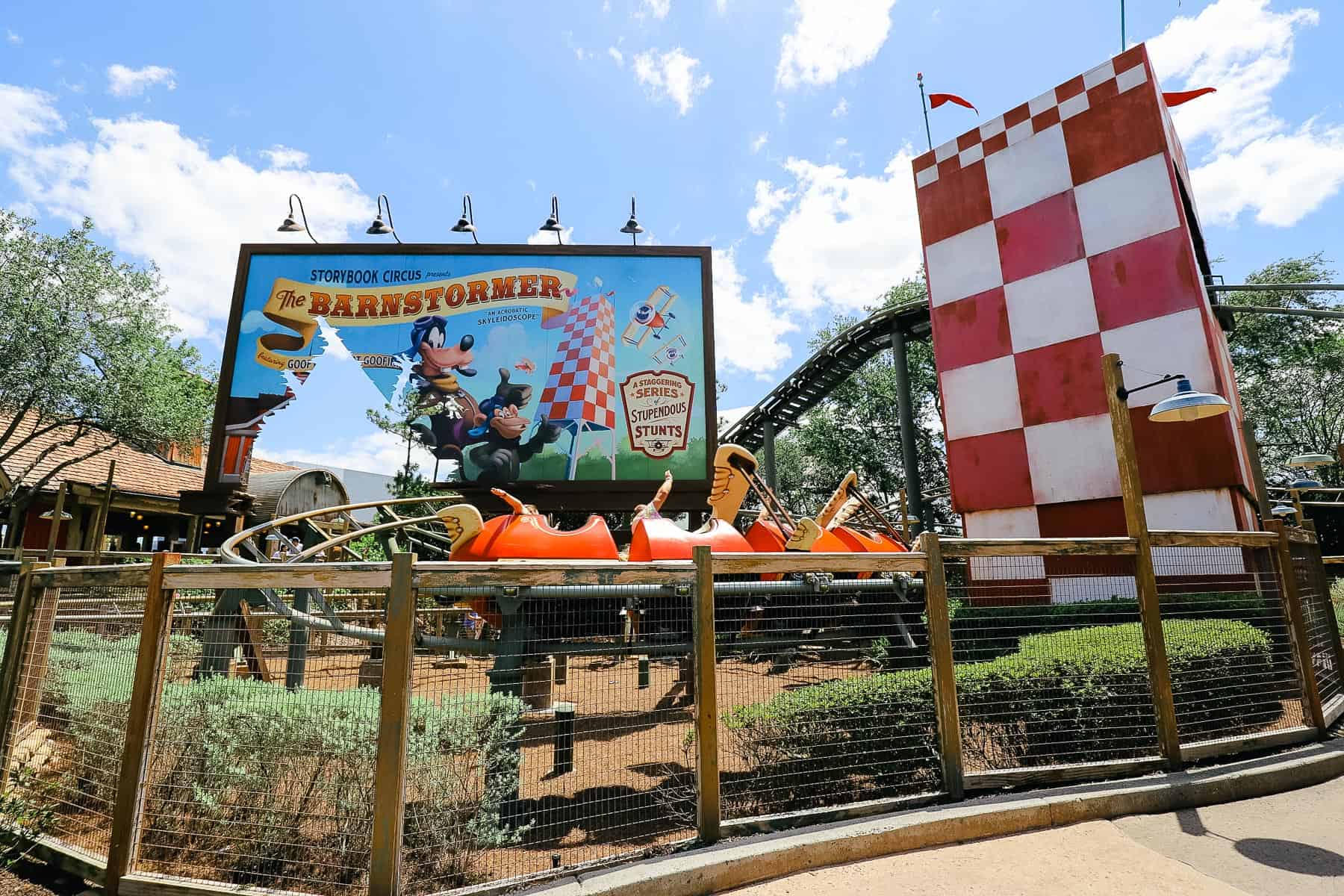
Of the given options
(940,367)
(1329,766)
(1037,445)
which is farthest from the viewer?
(940,367)

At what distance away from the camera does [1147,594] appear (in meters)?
4.14

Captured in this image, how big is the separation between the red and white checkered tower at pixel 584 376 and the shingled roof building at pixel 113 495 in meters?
8.58

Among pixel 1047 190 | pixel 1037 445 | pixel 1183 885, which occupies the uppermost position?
pixel 1047 190

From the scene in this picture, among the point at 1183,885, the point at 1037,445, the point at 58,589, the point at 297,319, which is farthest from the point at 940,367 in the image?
the point at 297,319

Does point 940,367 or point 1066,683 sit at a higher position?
point 940,367

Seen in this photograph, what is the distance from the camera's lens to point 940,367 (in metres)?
9.84

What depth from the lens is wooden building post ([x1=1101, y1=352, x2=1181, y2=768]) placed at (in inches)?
158

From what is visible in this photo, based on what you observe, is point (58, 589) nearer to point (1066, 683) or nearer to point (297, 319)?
point (1066, 683)

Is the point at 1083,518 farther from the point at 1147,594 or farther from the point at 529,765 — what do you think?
the point at 529,765

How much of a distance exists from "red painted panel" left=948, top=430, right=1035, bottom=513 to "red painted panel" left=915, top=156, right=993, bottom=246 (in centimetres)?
302

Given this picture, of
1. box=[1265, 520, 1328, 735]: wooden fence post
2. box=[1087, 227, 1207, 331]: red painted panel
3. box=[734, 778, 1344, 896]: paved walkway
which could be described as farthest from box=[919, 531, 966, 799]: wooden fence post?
box=[1087, 227, 1207, 331]: red painted panel

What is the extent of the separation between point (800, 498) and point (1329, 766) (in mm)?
25918

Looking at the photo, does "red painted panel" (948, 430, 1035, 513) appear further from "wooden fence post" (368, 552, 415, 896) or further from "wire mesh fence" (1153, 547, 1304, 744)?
"wooden fence post" (368, 552, 415, 896)

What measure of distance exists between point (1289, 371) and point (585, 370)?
23580 mm
